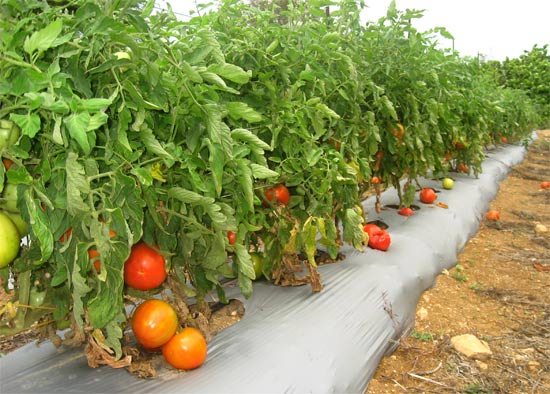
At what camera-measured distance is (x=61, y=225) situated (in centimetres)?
121

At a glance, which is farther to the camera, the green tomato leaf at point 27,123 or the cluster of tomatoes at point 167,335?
the cluster of tomatoes at point 167,335

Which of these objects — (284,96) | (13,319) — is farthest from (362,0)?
(13,319)

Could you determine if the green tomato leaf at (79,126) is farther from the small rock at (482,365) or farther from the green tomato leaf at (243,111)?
the small rock at (482,365)

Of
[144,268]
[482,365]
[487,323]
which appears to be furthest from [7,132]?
[487,323]

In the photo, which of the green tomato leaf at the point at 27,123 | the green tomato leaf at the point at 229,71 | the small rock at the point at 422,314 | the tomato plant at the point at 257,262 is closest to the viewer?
the green tomato leaf at the point at 27,123

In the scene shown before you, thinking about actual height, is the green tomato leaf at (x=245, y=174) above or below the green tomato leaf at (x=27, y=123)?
below

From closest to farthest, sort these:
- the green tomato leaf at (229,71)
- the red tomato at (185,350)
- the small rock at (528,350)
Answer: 1. the green tomato leaf at (229,71)
2. the red tomato at (185,350)
3. the small rock at (528,350)

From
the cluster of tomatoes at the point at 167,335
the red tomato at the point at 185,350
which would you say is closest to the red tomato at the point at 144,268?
the cluster of tomatoes at the point at 167,335

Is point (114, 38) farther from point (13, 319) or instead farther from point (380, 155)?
point (380, 155)

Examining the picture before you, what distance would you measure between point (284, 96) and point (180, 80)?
0.86 m

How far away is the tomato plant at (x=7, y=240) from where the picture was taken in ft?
3.51

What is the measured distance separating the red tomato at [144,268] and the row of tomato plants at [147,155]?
29 mm

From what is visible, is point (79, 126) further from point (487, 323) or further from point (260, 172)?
point (487, 323)

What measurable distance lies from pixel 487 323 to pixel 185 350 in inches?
77.4
